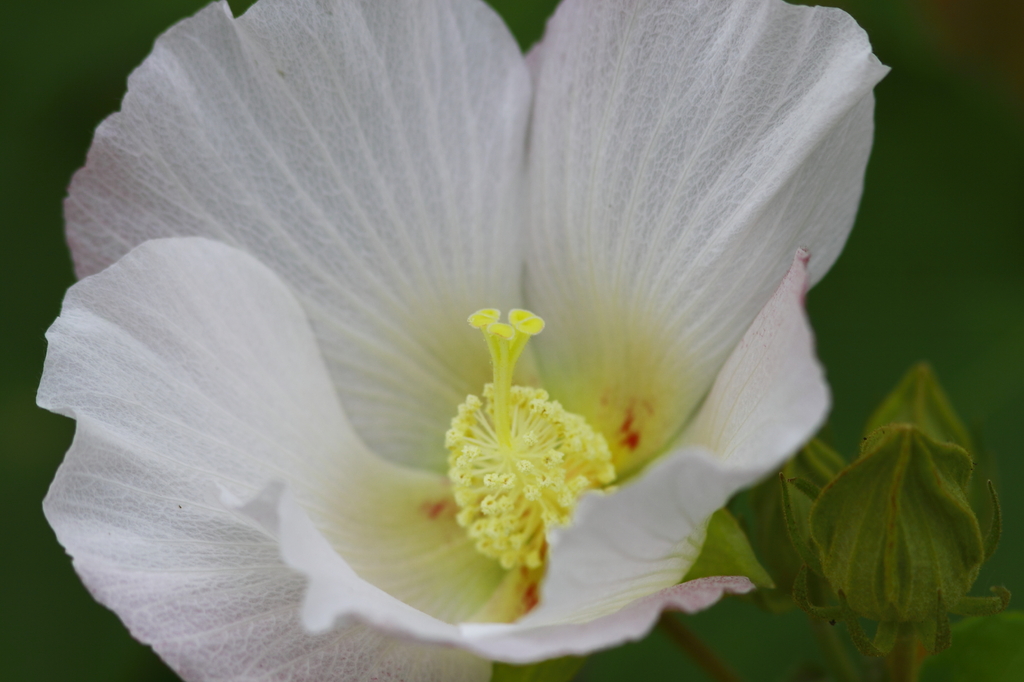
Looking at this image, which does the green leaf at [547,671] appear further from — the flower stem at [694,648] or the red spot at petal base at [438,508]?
the red spot at petal base at [438,508]

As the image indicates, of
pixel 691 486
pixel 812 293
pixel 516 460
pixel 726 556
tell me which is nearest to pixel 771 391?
pixel 691 486

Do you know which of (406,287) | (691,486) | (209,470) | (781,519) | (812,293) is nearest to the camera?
(691,486)

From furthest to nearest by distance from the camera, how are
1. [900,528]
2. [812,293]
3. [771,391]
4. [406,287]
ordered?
[812,293], [406,287], [900,528], [771,391]

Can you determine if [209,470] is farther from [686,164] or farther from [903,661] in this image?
[903,661]

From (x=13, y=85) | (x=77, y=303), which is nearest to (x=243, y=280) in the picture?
(x=77, y=303)

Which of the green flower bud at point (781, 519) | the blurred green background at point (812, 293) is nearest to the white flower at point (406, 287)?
the green flower bud at point (781, 519)

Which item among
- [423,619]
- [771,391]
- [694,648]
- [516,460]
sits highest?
[771,391]
